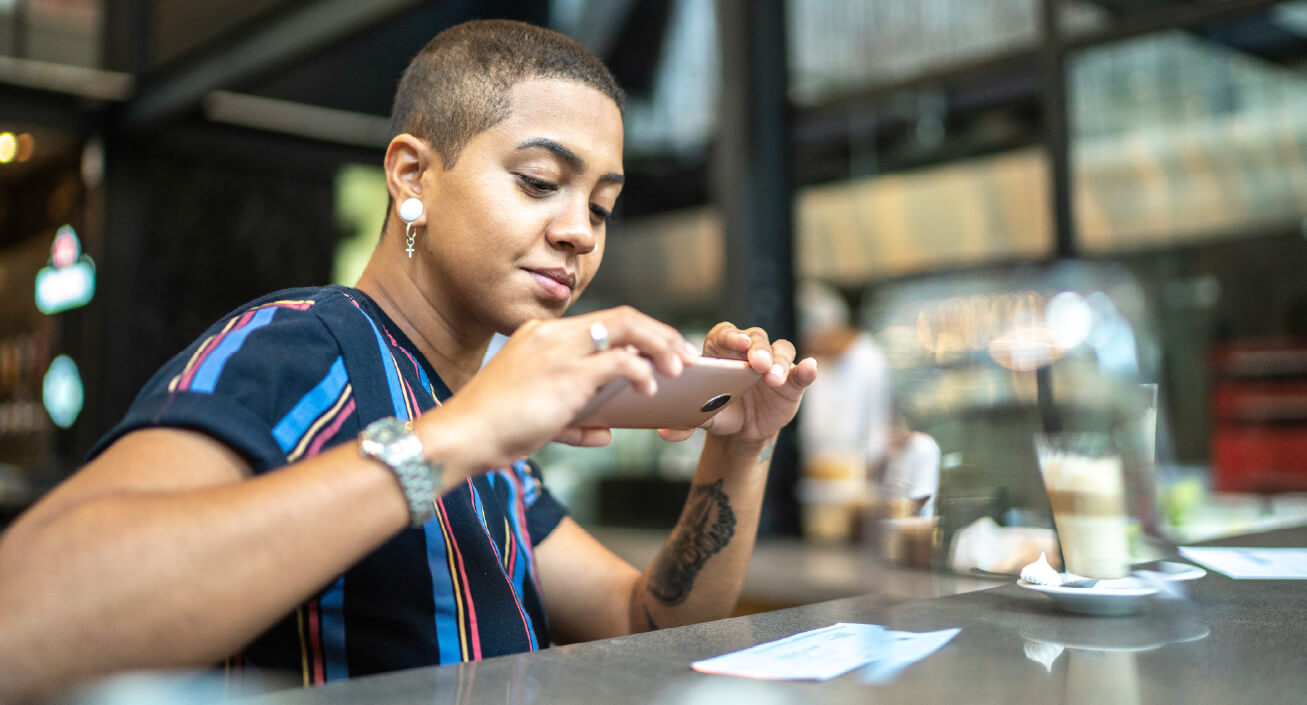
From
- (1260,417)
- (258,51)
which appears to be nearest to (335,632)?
(258,51)

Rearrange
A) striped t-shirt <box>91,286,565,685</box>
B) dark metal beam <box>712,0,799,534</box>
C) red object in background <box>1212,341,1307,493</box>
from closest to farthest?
striped t-shirt <box>91,286,565,685</box> < dark metal beam <box>712,0,799,534</box> < red object in background <box>1212,341,1307,493</box>

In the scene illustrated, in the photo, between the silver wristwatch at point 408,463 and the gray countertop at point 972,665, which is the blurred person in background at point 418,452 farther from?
the gray countertop at point 972,665

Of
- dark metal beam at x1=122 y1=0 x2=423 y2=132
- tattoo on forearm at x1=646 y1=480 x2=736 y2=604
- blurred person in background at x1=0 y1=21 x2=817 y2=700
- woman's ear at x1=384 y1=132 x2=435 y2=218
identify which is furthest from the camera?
dark metal beam at x1=122 y1=0 x2=423 y2=132

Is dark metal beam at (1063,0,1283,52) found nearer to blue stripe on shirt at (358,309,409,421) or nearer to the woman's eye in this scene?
the woman's eye

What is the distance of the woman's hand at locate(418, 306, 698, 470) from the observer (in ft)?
2.40

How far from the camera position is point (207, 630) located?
2.16 ft

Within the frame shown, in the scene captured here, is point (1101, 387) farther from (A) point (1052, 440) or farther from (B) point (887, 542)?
(A) point (1052, 440)

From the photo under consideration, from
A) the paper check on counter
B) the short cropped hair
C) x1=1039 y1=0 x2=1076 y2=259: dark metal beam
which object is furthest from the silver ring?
x1=1039 y1=0 x2=1076 y2=259: dark metal beam

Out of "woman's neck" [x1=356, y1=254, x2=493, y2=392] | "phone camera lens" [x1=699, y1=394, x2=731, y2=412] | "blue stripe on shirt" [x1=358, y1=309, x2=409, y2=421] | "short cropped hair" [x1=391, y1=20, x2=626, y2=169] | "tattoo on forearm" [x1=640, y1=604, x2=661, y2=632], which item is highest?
"short cropped hair" [x1=391, y1=20, x2=626, y2=169]

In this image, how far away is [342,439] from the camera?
2.74 ft

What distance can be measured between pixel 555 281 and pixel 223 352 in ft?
1.21

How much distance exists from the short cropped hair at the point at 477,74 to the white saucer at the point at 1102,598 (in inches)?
28.3

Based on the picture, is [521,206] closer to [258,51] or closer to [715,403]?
[715,403]

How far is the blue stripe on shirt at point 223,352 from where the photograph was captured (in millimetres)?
749
